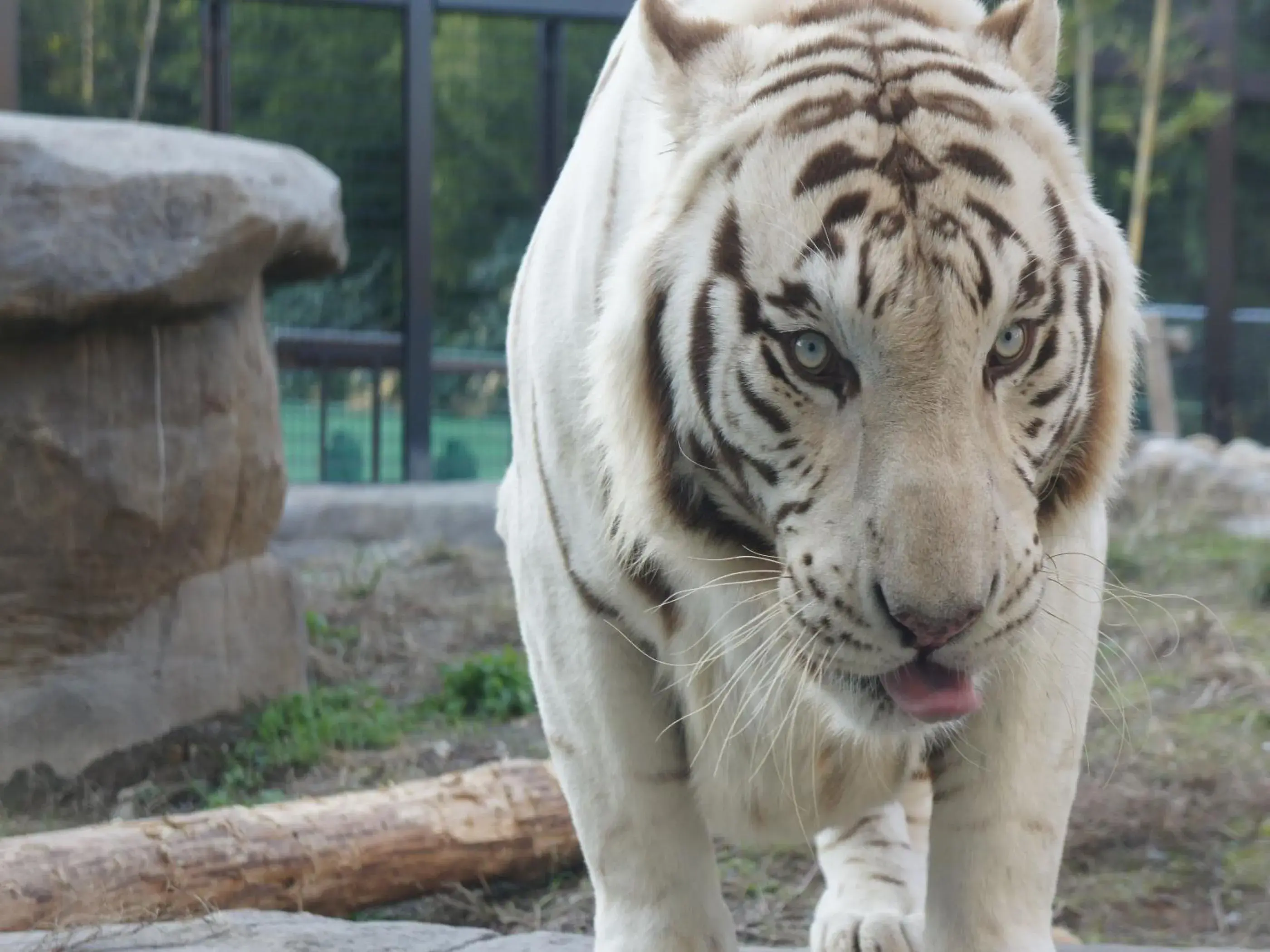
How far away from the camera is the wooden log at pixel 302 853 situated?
286 cm

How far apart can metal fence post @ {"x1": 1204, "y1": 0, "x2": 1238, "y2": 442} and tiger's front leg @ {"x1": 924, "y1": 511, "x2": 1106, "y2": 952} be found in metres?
9.14

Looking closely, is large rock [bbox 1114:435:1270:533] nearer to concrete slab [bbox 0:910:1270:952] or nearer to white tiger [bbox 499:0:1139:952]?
concrete slab [bbox 0:910:1270:952]

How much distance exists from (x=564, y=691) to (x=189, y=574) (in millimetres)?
2718

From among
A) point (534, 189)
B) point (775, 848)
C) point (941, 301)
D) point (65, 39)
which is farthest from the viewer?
point (534, 189)

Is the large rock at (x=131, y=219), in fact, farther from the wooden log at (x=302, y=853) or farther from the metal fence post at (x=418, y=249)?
the metal fence post at (x=418, y=249)

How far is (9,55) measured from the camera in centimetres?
710

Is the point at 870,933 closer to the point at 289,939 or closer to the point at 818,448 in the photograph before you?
the point at 289,939

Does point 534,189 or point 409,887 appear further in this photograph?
point 534,189

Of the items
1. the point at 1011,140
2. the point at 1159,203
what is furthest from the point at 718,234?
the point at 1159,203

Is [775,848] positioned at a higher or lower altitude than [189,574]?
lower

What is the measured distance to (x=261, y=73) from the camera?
307 inches

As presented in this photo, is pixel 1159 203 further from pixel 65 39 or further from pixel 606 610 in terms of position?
pixel 606 610

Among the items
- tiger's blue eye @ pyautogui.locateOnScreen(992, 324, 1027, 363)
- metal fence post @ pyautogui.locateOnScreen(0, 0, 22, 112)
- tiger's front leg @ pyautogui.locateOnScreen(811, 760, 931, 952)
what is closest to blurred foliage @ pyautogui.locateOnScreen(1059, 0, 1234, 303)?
metal fence post @ pyautogui.locateOnScreen(0, 0, 22, 112)

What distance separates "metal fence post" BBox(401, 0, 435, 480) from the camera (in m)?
8.05
